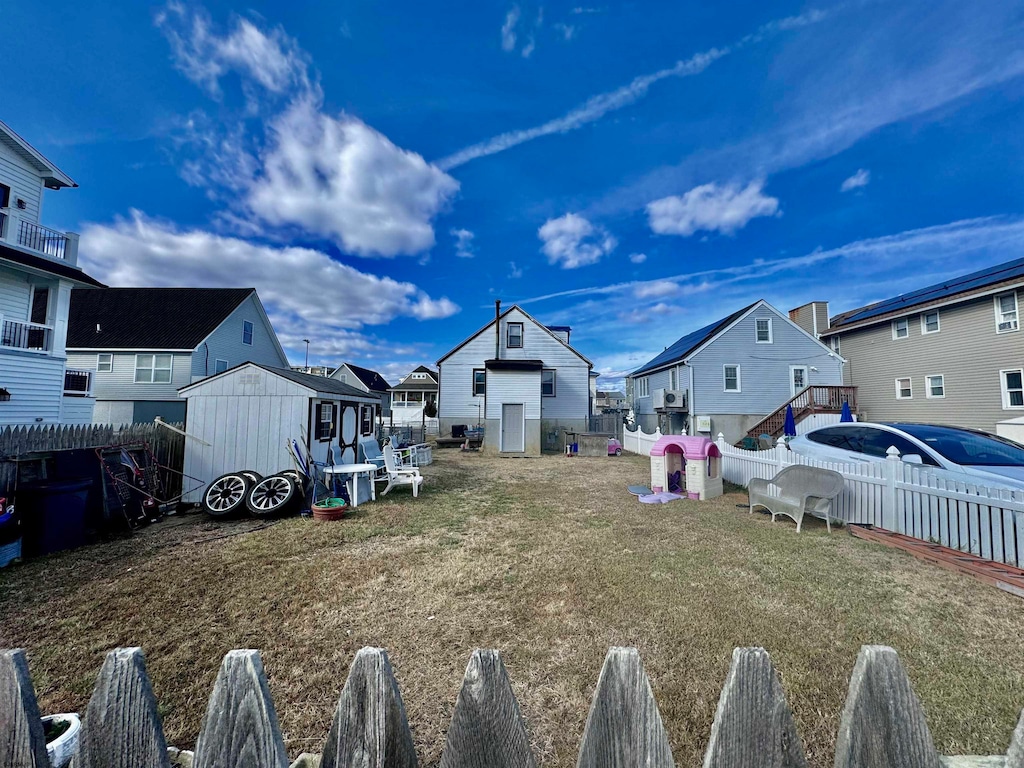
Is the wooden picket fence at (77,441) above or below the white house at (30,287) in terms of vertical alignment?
below

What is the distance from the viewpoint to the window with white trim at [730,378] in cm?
2175

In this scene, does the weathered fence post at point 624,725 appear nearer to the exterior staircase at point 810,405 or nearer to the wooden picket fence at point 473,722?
the wooden picket fence at point 473,722

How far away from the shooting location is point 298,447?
8914mm

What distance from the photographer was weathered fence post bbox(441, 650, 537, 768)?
1.15 m

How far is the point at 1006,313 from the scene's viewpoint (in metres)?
15.6

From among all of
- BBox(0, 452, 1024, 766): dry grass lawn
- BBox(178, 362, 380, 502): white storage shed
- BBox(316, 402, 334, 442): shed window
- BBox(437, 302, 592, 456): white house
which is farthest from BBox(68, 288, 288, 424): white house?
BBox(0, 452, 1024, 766): dry grass lawn

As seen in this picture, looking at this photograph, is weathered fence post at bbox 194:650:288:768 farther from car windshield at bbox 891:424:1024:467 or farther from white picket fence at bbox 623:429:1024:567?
car windshield at bbox 891:424:1024:467

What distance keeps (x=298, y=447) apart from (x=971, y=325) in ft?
82.9

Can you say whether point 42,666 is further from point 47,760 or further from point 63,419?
point 63,419

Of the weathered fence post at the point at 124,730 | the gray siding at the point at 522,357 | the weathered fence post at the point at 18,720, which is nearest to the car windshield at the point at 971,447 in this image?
the weathered fence post at the point at 124,730

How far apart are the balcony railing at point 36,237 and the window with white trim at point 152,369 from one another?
8116 millimetres

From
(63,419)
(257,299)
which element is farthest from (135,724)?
(257,299)

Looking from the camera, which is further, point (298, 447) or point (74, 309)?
point (74, 309)

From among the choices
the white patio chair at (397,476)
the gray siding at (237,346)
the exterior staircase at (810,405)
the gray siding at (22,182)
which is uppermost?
the gray siding at (22,182)
